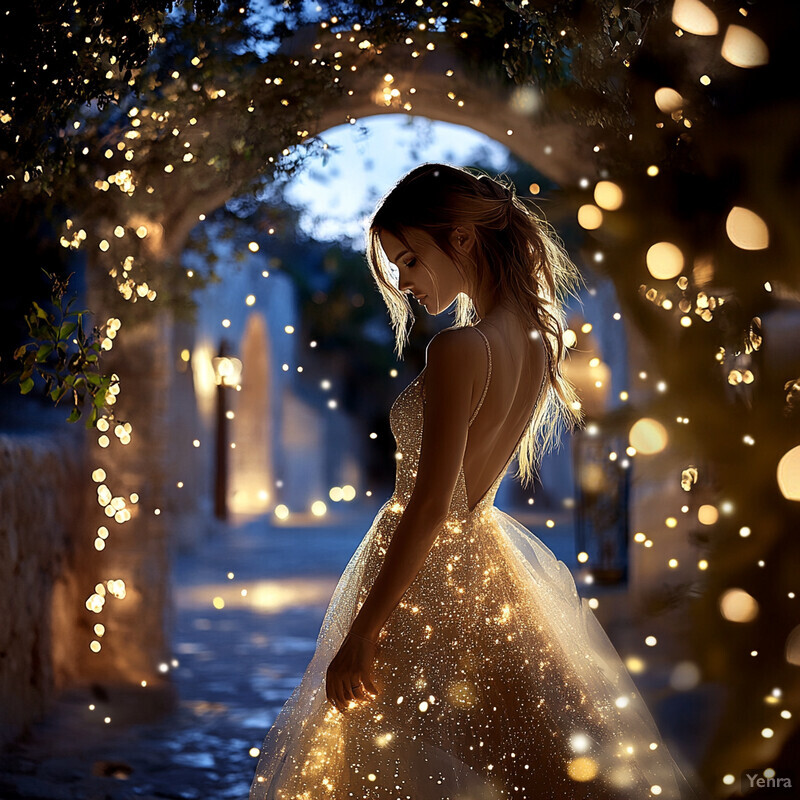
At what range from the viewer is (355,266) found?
1073cm

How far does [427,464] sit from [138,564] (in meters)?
2.47

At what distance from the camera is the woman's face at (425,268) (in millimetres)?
1226

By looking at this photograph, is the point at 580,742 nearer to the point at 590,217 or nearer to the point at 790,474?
the point at 790,474

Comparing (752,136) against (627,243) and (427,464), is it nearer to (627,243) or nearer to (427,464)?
(627,243)

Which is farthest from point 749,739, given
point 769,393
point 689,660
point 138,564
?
point 138,564

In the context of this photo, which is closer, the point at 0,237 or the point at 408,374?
the point at 0,237

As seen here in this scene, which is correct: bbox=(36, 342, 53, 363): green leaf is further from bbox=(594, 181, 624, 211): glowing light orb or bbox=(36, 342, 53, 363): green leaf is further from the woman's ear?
bbox=(594, 181, 624, 211): glowing light orb

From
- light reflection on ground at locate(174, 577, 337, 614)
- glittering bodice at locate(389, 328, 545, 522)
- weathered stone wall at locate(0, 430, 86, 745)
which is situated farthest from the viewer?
light reflection on ground at locate(174, 577, 337, 614)

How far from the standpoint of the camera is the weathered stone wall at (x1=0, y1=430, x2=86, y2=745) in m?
2.91

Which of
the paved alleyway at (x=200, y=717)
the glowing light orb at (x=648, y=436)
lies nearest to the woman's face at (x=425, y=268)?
the glowing light orb at (x=648, y=436)

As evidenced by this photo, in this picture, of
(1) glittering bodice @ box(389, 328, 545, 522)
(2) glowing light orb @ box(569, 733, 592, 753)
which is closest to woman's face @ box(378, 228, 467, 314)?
(1) glittering bodice @ box(389, 328, 545, 522)

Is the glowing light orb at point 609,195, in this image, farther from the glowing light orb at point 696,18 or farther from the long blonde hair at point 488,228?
the long blonde hair at point 488,228

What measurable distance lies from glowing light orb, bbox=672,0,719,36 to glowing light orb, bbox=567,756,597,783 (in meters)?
1.33

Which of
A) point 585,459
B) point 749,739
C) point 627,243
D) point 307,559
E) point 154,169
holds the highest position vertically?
point 627,243
